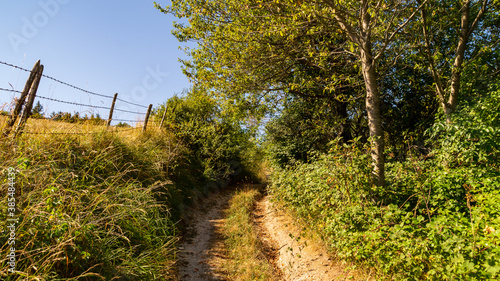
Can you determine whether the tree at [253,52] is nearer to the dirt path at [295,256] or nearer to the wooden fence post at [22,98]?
the dirt path at [295,256]

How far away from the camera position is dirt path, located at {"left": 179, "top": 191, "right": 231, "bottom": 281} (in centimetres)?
571

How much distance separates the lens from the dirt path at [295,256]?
212 inches

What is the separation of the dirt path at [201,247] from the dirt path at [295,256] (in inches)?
58.7

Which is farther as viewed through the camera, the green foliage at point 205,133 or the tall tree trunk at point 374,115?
the green foliage at point 205,133

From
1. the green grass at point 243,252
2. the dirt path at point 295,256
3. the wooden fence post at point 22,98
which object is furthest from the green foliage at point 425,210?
the wooden fence post at point 22,98

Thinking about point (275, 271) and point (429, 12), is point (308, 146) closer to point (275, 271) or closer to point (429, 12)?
point (429, 12)

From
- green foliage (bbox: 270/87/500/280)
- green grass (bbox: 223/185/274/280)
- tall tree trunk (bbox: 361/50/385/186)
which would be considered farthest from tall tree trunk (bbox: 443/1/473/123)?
green grass (bbox: 223/185/274/280)

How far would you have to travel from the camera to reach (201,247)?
7.15 meters

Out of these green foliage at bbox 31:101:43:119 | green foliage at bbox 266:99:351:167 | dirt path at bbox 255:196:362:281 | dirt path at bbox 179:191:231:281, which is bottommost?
dirt path at bbox 179:191:231:281

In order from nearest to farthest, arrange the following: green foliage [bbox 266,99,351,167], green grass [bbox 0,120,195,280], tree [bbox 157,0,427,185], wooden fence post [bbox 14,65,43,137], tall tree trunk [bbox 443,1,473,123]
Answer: green grass [bbox 0,120,195,280] < wooden fence post [bbox 14,65,43,137] < tall tree trunk [bbox 443,1,473,123] < tree [bbox 157,0,427,185] < green foliage [bbox 266,99,351,167]

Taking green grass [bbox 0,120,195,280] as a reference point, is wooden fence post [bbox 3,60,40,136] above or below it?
above

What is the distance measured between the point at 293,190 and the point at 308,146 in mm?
5059

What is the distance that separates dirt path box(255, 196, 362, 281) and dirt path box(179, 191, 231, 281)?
1.49m

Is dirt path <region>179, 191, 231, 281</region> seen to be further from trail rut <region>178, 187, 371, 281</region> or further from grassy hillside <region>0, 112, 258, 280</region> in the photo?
grassy hillside <region>0, 112, 258, 280</region>
